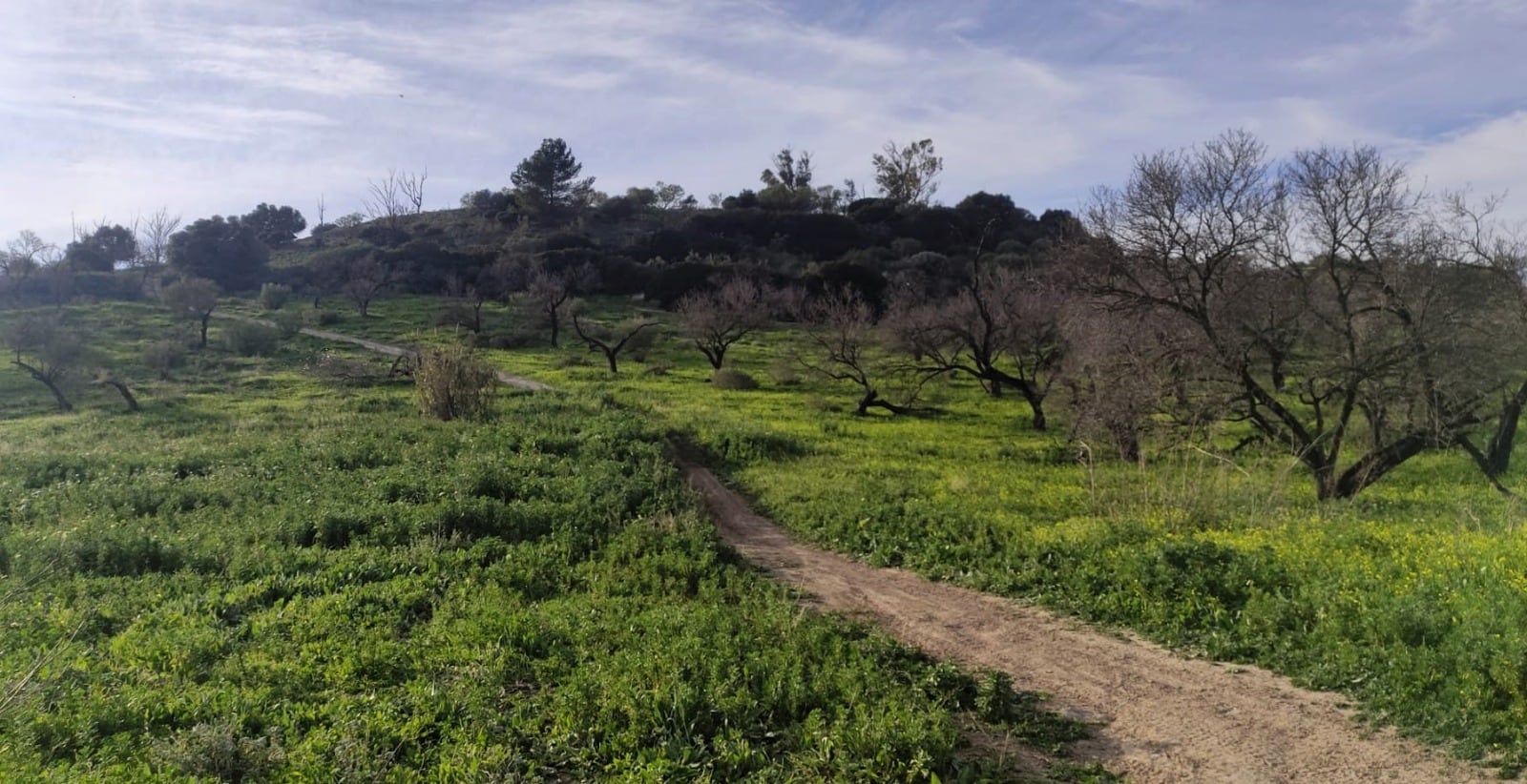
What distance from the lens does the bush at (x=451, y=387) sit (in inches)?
862

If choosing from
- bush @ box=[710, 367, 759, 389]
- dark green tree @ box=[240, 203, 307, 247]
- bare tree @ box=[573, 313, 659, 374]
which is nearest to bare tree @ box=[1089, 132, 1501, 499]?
bush @ box=[710, 367, 759, 389]

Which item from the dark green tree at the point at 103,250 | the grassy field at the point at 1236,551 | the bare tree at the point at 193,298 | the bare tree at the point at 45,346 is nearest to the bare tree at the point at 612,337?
the bare tree at the point at 45,346

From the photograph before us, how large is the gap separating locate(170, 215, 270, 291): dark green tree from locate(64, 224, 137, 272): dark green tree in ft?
29.3

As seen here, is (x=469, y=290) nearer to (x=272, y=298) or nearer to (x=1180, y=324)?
(x=272, y=298)

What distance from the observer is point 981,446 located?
22844 millimetres

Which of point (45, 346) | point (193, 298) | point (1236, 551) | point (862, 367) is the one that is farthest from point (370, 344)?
point (1236, 551)

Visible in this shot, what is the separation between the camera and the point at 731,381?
3609 cm

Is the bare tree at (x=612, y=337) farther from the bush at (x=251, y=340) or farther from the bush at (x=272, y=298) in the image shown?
the bush at (x=272, y=298)

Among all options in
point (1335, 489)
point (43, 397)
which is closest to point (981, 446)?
point (1335, 489)

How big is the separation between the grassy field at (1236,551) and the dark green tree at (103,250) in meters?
90.2

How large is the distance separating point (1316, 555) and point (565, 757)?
696 cm

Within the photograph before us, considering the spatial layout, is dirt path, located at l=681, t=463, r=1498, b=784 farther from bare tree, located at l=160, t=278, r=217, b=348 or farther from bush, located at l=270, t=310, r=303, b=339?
bare tree, located at l=160, t=278, r=217, b=348

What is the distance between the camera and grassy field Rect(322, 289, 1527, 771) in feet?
19.9

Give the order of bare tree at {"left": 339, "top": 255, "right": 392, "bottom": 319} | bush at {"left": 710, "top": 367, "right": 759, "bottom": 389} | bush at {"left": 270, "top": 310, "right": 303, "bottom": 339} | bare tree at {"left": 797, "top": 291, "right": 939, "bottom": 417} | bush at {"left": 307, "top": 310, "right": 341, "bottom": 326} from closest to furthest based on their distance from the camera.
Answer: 1. bare tree at {"left": 797, "top": 291, "right": 939, "bottom": 417}
2. bush at {"left": 710, "top": 367, "right": 759, "bottom": 389}
3. bush at {"left": 270, "top": 310, "right": 303, "bottom": 339}
4. bush at {"left": 307, "top": 310, "right": 341, "bottom": 326}
5. bare tree at {"left": 339, "top": 255, "right": 392, "bottom": 319}
